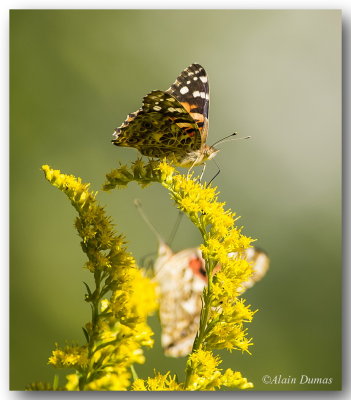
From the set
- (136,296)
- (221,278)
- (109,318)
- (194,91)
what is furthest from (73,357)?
(194,91)

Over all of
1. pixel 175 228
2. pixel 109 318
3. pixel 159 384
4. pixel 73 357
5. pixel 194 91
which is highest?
pixel 194 91

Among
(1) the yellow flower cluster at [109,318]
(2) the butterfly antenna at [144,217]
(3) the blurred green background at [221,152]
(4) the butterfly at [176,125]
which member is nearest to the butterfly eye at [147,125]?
(4) the butterfly at [176,125]

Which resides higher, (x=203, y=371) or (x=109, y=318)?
(x=109, y=318)

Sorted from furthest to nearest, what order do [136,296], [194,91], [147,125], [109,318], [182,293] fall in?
[194,91] < [147,125] < [182,293] < [109,318] < [136,296]

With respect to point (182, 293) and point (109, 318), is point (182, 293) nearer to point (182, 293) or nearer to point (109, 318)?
point (182, 293)

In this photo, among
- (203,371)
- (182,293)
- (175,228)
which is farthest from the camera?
(175,228)

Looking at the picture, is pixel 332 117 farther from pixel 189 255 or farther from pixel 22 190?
pixel 22 190

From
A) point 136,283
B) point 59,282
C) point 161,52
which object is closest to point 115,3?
point 161,52
